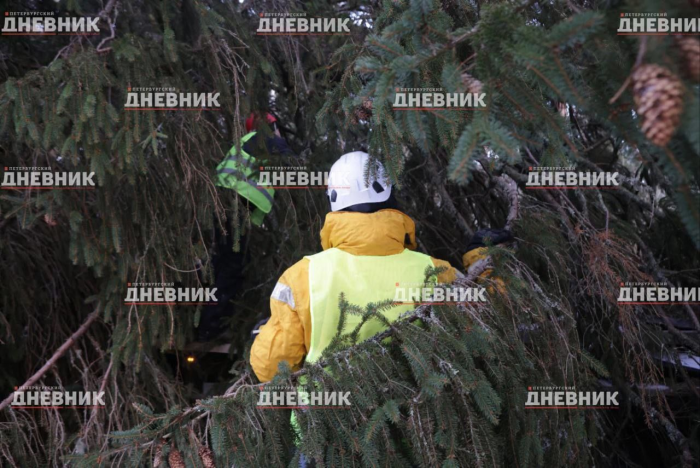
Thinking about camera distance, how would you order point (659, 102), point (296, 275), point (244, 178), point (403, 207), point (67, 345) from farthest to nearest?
point (403, 207) → point (67, 345) → point (244, 178) → point (296, 275) → point (659, 102)

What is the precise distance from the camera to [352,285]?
7.88 feet

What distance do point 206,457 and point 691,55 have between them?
2039 millimetres

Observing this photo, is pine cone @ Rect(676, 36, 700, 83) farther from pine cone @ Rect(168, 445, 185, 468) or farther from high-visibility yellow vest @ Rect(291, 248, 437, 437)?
pine cone @ Rect(168, 445, 185, 468)

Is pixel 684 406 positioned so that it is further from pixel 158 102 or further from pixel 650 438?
pixel 158 102

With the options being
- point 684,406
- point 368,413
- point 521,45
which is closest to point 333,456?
point 368,413

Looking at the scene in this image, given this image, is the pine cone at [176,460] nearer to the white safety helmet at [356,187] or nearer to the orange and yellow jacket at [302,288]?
the orange and yellow jacket at [302,288]

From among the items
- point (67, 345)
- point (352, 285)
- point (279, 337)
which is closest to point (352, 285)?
point (352, 285)

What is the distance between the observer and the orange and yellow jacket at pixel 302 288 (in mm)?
2391

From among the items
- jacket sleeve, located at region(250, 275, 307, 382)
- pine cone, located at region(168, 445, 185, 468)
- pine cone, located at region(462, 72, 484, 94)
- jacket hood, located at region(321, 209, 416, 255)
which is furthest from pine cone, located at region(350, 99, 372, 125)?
pine cone, located at region(168, 445, 185, 468)

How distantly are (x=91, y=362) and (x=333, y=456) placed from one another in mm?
2732

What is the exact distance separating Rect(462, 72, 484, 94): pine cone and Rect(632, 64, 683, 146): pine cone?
1.41ft

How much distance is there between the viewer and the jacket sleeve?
2.41 m

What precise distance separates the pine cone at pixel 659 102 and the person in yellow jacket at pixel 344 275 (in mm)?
1383

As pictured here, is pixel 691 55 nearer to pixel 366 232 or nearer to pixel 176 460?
pixel 366 232
